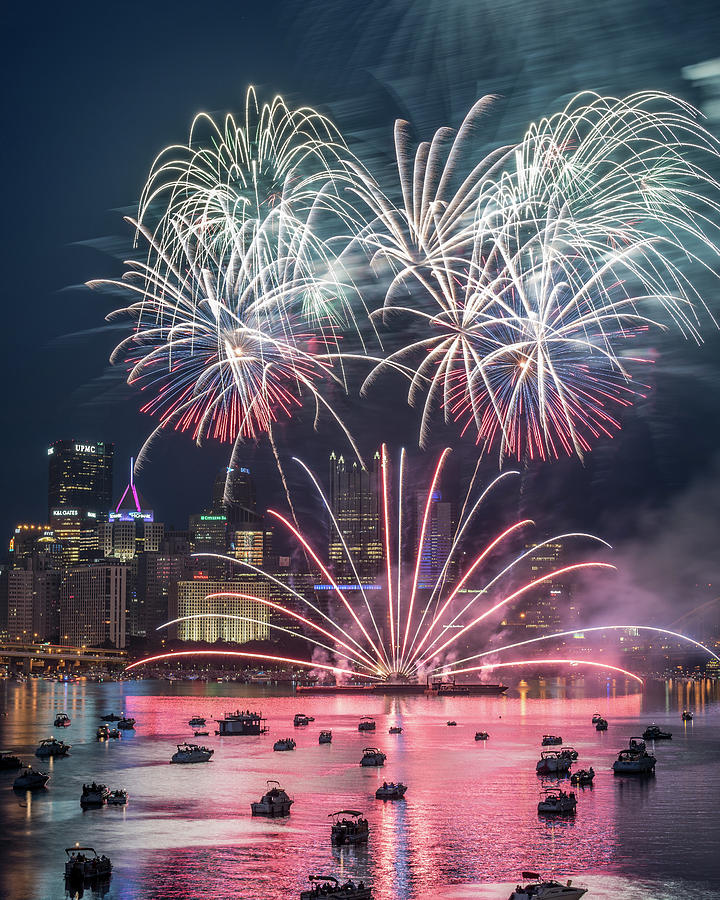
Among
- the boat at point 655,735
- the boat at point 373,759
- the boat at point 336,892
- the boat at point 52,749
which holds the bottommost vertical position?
the boat at point 655,735

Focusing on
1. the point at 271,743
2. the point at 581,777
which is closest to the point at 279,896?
the point at 581,777

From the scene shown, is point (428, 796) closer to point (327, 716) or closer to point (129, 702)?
point (327, 716)

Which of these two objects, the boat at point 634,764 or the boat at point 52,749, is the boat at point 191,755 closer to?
the boat at point 52,749

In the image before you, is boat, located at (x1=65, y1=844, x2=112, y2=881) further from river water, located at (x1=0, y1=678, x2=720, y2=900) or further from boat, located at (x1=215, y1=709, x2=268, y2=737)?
boat, located at (x1=215, y1=709, x2=268, y2=737)

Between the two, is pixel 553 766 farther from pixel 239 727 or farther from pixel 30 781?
pixel 239 727

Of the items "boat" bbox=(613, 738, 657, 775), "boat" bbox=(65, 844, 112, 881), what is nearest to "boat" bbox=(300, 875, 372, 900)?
"boat" bbox=(65, 844, 112, 881)

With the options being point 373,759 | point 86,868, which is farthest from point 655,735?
point 86,868

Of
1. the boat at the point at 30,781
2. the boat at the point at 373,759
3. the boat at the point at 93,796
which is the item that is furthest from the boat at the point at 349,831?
the boat at the point at 373,759
